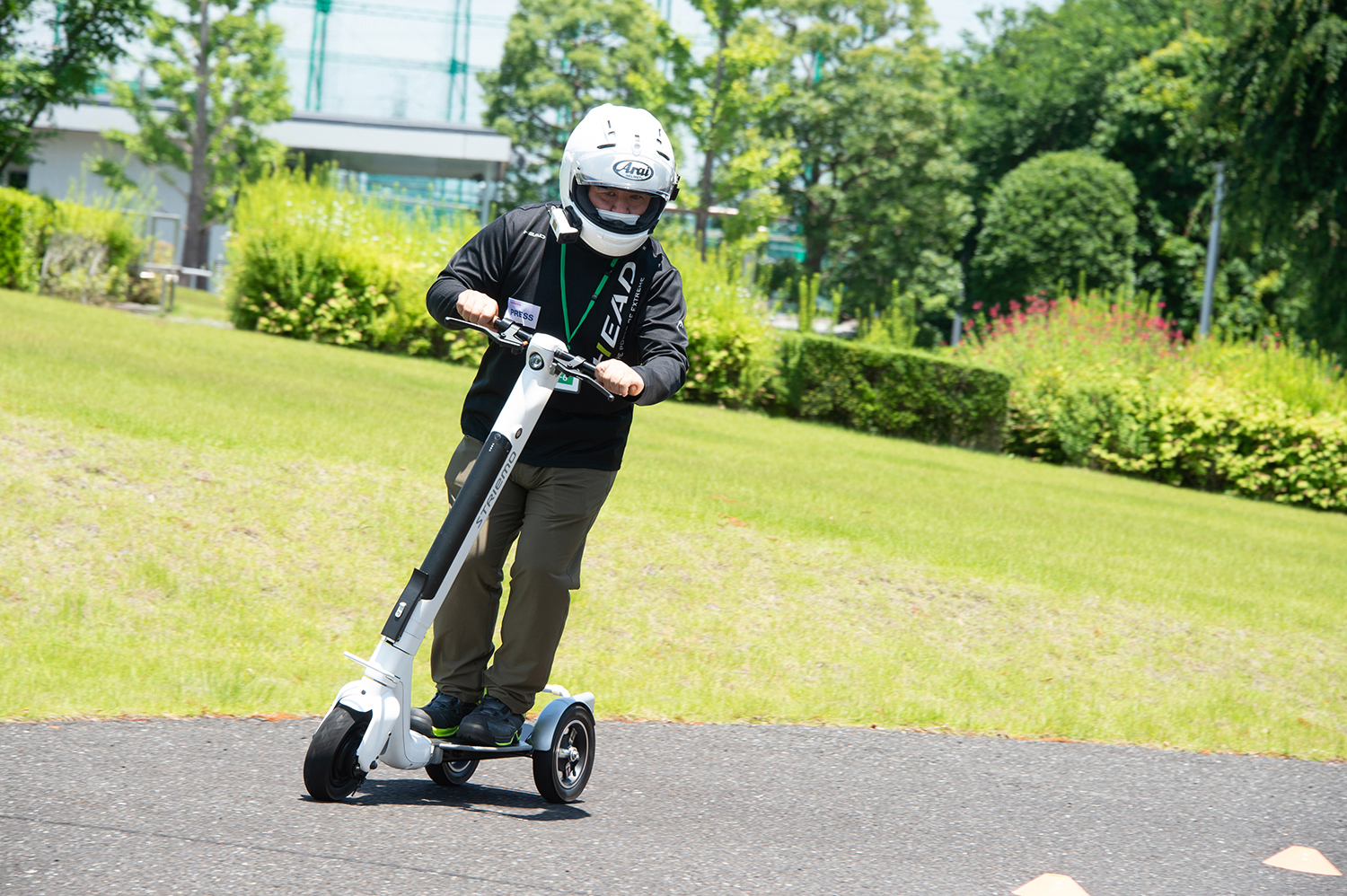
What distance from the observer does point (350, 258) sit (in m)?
16.8

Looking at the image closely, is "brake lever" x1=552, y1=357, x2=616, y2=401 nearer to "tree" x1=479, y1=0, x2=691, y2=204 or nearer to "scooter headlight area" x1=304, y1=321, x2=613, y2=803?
"scooter headlight area" x1=304, y1=321, x2=613, y2=803

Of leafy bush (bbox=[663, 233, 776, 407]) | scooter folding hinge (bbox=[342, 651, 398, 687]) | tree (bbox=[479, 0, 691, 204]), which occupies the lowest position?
scooter folding hinge (bbox=[342, 651, 398, 687])

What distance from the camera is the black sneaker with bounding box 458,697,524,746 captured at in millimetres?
3703

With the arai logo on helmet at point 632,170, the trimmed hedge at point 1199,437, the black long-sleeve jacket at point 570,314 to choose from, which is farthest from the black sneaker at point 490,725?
the trimmed hedge at point 1199,437

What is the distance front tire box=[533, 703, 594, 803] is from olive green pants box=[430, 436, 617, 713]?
0.14 metres

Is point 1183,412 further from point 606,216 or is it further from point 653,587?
point 606,216

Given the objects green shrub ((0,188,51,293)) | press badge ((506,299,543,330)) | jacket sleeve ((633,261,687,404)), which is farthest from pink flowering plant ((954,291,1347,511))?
press badge ((506,299,543,330))

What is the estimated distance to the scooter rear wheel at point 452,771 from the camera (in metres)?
3.75

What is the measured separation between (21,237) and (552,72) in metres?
34.1

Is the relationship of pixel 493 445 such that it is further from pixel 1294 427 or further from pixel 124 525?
pixel 1294 427

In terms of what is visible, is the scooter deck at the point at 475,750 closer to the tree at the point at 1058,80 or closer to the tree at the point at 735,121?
the tree at the point at 735,121

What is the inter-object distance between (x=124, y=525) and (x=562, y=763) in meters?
3.56

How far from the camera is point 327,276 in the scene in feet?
55.4

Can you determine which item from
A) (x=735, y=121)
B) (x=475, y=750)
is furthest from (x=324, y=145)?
(x=475, y=750)
